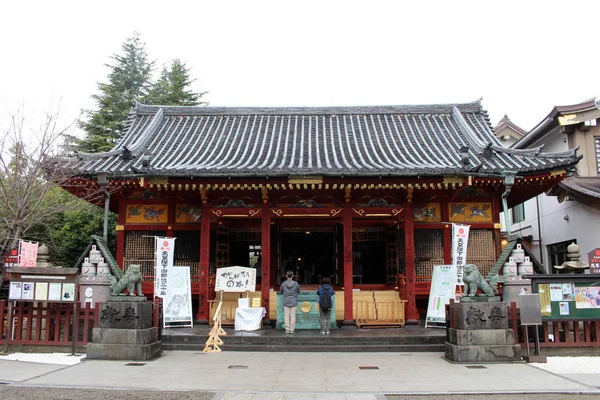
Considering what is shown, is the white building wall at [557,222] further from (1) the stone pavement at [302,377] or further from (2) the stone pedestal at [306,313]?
(1) the stone pavement at [302,377]

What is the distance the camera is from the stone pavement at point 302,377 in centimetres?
739

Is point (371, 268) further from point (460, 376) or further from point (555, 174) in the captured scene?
point (460, 376)

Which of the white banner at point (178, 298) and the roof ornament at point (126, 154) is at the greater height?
the roof ornament at point (126, 154)

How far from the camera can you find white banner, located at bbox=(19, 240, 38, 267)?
36.8 feet

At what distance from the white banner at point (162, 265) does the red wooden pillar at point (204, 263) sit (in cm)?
104

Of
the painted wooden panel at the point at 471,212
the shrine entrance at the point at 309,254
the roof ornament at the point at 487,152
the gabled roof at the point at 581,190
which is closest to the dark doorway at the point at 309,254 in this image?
the shrine entrance at the point at 309,254

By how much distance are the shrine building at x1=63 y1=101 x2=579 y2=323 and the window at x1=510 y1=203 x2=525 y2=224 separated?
7.23 metres

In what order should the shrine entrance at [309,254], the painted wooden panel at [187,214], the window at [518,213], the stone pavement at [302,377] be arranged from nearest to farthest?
the stone pavement at [302,377], the painted wooden panel at [187,214], the shrine entrance at [309,254], the window at [518,213]

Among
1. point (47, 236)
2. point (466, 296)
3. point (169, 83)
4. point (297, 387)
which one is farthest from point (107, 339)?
point (169, 83)

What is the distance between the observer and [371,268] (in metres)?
17.4

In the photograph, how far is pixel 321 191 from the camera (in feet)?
45.9

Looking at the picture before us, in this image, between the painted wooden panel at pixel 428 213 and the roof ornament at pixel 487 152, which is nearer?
the roof ornament at pixel 487 152

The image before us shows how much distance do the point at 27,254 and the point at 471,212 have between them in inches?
497

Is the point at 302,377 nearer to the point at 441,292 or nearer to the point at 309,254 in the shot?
the point at 441,292
